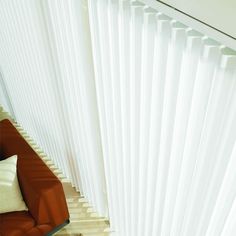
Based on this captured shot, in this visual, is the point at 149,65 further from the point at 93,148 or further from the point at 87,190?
the point at 87,190

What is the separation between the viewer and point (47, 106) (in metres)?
2.56

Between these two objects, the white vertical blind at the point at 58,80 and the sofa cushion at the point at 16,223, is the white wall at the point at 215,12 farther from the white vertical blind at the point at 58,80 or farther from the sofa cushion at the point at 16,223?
the sofa cushion at the point at 16,223

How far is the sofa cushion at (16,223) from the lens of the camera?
7.56 ft

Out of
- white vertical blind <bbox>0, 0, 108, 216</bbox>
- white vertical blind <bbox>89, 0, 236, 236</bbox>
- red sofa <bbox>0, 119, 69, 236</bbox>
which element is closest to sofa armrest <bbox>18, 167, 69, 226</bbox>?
red sofa <bbox>0, 119, 69, 236</bbox>

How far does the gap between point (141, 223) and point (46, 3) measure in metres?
1.44

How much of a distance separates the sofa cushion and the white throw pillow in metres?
0.05

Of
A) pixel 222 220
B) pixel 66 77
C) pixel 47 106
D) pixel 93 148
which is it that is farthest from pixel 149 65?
pixel 47 106

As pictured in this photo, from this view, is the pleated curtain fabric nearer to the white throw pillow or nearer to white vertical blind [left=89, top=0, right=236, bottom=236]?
white vertical blind [left=89, top=0, right=236, bottom=236]

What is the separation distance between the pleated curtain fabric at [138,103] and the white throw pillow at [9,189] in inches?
18.3

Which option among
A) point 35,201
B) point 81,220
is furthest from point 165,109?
point 81,220

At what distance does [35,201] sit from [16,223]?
227 mm

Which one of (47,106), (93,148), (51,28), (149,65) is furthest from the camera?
(47,106)

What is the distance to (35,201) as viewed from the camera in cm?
231

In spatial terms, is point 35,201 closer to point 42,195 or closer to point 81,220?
point 42,195
